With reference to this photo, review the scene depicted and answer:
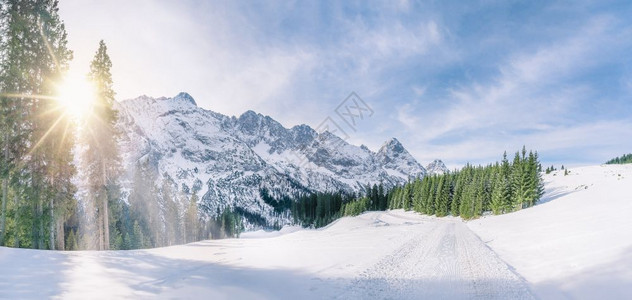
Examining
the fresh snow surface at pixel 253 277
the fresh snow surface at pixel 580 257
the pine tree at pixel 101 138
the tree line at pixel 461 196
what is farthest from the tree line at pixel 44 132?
the tree line at pixel 461 196

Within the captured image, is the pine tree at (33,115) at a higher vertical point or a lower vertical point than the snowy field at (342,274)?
higher

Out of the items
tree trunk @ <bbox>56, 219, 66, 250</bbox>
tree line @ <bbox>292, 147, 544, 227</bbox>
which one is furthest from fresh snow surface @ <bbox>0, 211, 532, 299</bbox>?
tree line @ <bbox>292, 147, 544, 227</bbox>

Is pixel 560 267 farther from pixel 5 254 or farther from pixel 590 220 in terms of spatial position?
pixel 5 254

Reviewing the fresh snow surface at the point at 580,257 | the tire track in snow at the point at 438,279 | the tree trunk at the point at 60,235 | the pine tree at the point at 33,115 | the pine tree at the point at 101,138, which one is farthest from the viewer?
the pine tree at the point at 101,138

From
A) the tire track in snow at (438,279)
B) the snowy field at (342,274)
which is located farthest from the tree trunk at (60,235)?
the tire track in snow at (438,279)

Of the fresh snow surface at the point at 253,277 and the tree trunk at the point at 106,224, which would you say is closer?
the fresh snow surface at the point at 253,277

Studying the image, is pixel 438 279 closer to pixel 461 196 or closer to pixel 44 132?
pixel 44 132

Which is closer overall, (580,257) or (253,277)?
(253,277)

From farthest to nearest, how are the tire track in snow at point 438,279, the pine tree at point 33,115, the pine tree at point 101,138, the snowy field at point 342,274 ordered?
the pine tree at point 101,138 < the pine tree at point 33,115 < the tire track in snow at point 438,279 < the snowy field at point 342,274

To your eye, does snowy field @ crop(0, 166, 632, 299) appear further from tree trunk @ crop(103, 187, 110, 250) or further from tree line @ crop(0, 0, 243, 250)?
tree trunk @ crop(103, 187, 110, 250)

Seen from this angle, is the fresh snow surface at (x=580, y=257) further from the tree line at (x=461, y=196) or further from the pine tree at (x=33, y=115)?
the tree line at (x=461, y=196)

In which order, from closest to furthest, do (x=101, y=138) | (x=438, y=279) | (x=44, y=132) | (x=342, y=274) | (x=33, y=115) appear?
(x=438, y=279) → (x=342, y=274) → (x=33, y=115) → (x=44, y=132) → (x=101, y=138)

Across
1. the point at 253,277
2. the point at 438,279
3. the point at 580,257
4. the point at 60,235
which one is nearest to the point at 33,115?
the point at 60,235

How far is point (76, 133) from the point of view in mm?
20672
